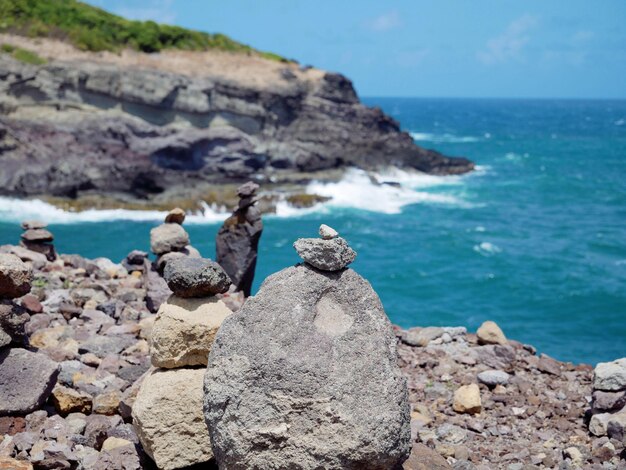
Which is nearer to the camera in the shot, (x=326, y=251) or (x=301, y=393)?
(x=301, y=393)

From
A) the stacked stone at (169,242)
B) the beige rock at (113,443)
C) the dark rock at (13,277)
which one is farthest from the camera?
the stacked stone at (169,242)

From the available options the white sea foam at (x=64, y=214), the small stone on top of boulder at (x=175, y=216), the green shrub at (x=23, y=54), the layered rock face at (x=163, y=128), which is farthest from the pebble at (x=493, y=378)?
the green shrub at (x=23, y=54)

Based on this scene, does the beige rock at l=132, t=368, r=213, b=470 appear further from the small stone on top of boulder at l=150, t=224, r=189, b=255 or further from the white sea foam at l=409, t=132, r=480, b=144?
the white sea foam at l=409, t=132, r=480, b=144

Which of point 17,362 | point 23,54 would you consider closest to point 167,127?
point 23,54

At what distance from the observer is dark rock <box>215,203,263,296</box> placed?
49.6 ft

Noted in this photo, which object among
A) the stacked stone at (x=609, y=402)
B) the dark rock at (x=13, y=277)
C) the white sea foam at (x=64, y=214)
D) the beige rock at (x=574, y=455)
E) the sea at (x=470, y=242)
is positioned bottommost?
the white sea foam at (x=64, y=214)

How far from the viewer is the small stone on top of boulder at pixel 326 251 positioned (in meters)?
6.84

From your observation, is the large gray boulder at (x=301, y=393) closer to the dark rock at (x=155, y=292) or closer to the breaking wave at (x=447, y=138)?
the dark rock at (x=155, y=292)

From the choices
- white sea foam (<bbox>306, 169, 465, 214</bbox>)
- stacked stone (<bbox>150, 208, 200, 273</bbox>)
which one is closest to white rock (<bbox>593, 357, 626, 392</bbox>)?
stacked stone (<bbox>150, 208, 200, 273</bbox>)

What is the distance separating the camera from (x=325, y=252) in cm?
685

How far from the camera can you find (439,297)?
29875 mm

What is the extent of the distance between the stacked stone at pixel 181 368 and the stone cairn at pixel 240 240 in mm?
6829

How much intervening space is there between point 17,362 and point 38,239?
7906mm

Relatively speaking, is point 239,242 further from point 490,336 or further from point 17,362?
point 17,362
